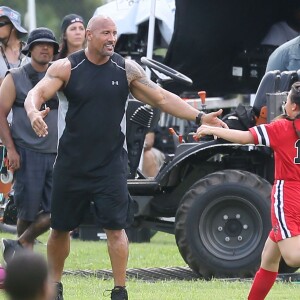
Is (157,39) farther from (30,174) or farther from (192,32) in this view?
(30,174)

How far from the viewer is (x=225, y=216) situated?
31.7ft

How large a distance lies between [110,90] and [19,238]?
262 centimetres

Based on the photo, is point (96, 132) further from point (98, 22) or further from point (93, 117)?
point (98, 22)

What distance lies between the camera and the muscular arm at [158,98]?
755 cm

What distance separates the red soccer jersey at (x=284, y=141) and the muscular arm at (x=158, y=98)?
0.45 metres

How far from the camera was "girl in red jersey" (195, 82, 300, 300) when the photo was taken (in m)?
7.18

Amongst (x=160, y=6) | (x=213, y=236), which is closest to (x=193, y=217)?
(x=213, y=236)

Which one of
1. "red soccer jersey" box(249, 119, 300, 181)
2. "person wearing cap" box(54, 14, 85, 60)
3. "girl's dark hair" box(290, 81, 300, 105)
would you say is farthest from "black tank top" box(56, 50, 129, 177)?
"person wearing cap" box(54, 14, 85, 60)

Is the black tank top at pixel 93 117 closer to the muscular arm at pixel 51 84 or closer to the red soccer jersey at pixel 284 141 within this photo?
the muscular arm at pixel 51 84

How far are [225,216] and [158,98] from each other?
7.29 feet

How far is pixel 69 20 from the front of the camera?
10.7 metres

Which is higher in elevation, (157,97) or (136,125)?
(157,97)

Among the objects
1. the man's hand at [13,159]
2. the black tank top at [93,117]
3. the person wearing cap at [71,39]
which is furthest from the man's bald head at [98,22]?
the person wearing cap at [71,39]

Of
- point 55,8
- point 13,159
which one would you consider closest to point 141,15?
point 13,159
